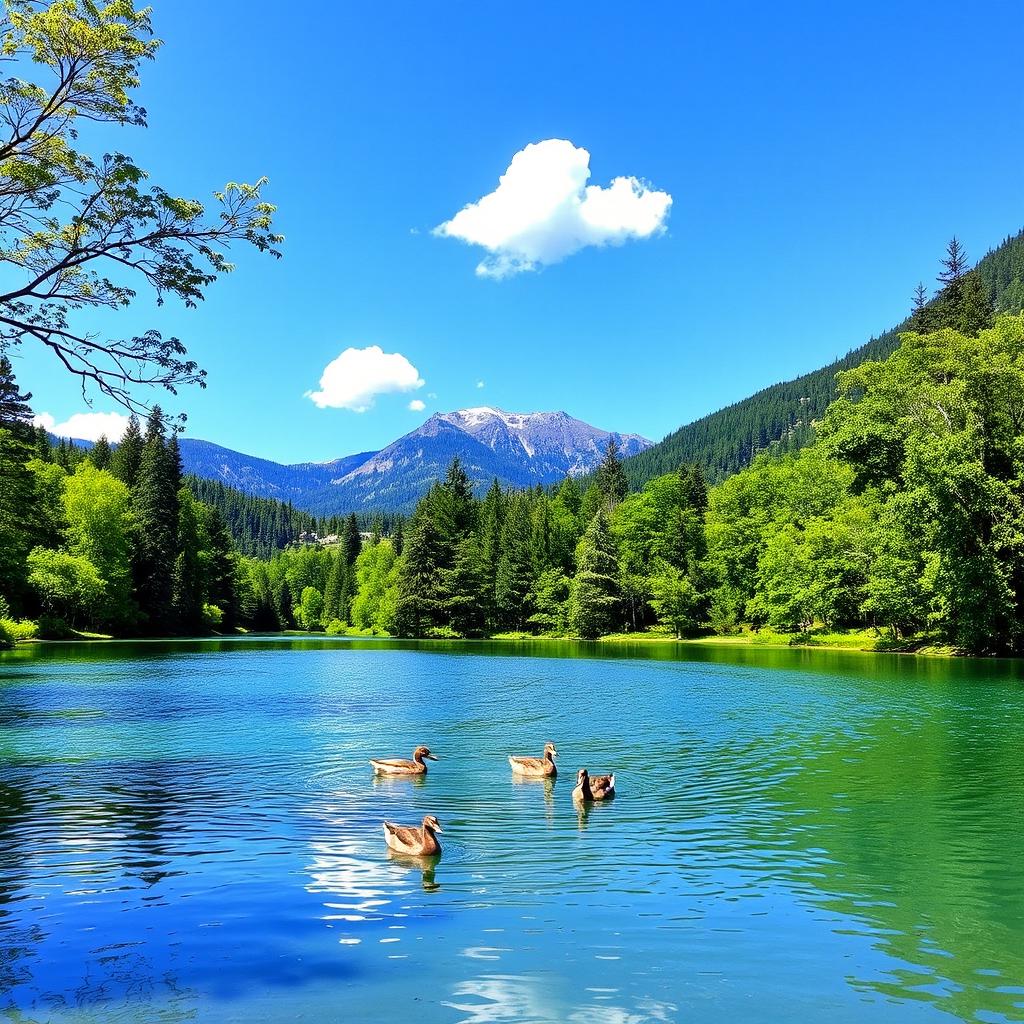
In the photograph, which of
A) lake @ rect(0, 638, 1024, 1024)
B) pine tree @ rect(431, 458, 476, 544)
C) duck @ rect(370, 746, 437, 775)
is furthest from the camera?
pine tree @ rect(431, 458, 476, 544)

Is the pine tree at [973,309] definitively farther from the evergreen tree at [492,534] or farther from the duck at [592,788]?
the duck at [592,788]

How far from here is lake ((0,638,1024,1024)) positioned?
697cm

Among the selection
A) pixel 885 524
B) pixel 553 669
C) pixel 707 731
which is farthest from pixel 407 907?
pixel 885 524

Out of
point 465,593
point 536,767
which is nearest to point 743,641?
point 465,593

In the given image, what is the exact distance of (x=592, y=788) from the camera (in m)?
14.9

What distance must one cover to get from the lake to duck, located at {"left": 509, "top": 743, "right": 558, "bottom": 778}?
50 centimetres

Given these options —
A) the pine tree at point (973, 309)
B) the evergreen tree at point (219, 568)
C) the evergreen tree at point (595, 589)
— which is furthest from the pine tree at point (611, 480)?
the evergreen tree at point (219, 568)

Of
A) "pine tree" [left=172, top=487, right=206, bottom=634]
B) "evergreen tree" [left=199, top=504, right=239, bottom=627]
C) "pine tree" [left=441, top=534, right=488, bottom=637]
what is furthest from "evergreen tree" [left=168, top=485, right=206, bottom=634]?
"pine tree" [left=441, top=534, right=488, bottom=637]

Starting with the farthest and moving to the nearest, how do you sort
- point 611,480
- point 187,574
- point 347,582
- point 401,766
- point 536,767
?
point 347,582, point 611,480, point 187,574, point 401,766, point 536,767

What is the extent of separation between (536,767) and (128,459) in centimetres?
11543

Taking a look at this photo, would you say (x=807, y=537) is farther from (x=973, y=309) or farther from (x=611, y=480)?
(x=611, y=480)

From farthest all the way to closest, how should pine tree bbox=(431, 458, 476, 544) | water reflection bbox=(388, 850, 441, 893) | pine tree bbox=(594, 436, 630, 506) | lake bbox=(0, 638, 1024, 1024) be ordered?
pine tree bbox=(594, 436, 630, 506) → pine tree bbox=(431, 458, 476, 544) → water reflection bbox=(388, 850, 441, 893) → lake bbox=(0, 638, 1024, 1024)

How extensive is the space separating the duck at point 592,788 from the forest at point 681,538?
11.4 m

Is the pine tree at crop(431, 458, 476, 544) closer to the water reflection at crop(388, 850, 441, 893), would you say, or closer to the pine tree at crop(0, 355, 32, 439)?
the pine tree at crop(0, 355, 32, 439)
